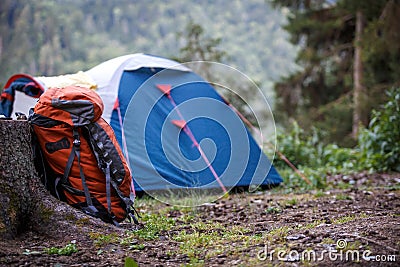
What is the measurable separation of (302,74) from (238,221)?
1052 centimetres

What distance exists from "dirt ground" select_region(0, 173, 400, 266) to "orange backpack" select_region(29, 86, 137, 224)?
11.3 inches

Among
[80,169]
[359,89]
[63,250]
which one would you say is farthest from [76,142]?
[359,89]

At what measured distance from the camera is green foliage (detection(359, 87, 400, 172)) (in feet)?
20.2

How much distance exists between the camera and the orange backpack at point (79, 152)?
314cm

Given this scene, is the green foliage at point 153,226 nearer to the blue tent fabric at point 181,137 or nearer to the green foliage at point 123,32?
the blue tent fabric at point 181,137

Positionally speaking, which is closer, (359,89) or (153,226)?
(153,226)

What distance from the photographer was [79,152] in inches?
125

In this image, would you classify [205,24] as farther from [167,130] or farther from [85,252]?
[85,252]

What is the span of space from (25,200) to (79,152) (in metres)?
0.49

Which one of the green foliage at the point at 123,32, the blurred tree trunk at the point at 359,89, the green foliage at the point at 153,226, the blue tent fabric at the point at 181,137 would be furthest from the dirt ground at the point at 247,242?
the green foliage at the point at 123,32

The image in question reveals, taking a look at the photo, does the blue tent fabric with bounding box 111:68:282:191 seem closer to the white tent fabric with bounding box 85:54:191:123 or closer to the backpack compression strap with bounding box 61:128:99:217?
the white tent fabric with bounding box 85:54:191:123

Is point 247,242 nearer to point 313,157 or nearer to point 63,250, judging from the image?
point 63,250

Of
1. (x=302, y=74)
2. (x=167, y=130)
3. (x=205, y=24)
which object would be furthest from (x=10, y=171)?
(x=205, y=24)

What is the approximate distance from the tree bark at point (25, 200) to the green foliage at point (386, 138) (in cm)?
452
